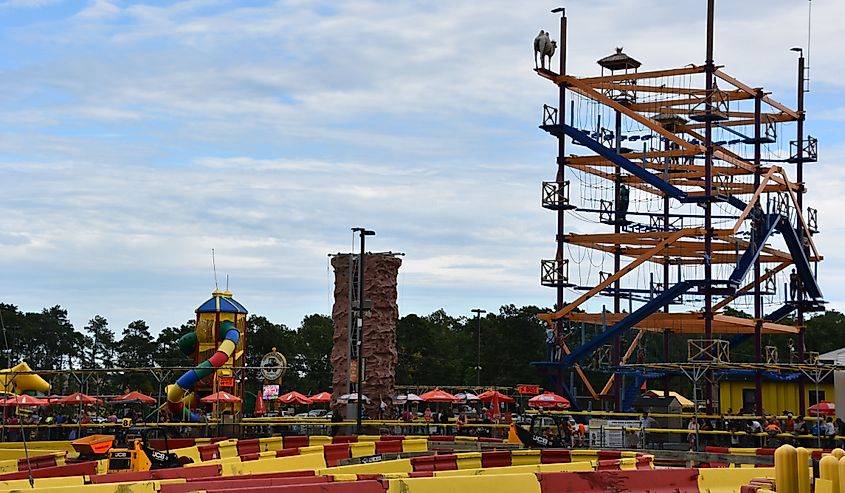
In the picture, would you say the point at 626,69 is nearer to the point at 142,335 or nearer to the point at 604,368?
the point at 604,368

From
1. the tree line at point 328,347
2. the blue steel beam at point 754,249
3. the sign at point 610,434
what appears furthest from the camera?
A: the tree line at point 328,347

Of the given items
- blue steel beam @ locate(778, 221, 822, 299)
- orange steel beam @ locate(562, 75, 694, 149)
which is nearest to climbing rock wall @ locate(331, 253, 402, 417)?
orange steel beam @ locate(562, 75, 694, 149)

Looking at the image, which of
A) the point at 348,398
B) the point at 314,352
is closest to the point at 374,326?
the point at 348,398

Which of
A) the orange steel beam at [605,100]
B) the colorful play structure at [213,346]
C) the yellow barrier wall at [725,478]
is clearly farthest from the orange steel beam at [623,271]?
the yellow barrier wall at [725,478]

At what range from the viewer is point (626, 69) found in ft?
205

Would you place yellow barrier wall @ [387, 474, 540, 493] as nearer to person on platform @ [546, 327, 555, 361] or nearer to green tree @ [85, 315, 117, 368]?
person on platform @ [546, 327, 555, 361]

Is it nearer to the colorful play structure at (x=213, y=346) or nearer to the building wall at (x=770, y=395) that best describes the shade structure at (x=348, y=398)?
the colorful play structure at (x=213, y=346)

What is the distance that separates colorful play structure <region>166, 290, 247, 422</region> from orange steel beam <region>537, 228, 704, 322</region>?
56.2 feet

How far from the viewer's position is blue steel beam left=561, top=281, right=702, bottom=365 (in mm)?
57031

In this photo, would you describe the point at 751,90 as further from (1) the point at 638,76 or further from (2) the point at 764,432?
(2) the point at 764,432

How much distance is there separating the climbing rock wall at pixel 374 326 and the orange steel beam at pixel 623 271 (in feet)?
28.6

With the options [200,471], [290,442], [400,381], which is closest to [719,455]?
[290,442]

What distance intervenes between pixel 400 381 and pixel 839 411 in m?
94.2

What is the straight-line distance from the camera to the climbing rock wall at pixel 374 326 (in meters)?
56.7
